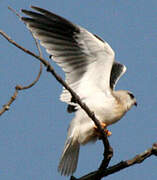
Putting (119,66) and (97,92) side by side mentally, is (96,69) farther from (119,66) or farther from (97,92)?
(119,66)

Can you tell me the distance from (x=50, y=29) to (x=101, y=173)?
7.09 feet

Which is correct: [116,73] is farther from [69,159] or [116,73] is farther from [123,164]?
[123,164]

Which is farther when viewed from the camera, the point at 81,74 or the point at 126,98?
the point at 126,98

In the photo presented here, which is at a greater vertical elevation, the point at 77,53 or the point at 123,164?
the point at 77,53

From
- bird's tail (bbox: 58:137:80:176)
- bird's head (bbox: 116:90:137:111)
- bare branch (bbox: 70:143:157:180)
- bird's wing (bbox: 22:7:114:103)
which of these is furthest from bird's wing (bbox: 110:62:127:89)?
bare branch (bbox: 70:143:157:180)

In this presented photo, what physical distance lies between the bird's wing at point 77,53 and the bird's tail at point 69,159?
0.64 m

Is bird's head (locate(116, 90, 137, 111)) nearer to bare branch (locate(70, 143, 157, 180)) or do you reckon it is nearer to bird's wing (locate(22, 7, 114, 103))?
bird's wing (locate(22, 7, 114, 103))

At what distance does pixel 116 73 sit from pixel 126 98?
633 mm

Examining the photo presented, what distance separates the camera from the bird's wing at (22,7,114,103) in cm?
560

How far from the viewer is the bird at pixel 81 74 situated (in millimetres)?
5547

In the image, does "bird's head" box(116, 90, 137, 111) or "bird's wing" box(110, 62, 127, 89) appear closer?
"bird's head" box(116, 90, 137, 111)

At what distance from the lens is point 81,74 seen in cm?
596

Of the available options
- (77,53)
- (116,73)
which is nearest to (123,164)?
(77,53)

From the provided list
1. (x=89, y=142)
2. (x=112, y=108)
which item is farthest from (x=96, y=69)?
(x=89, y=142)
